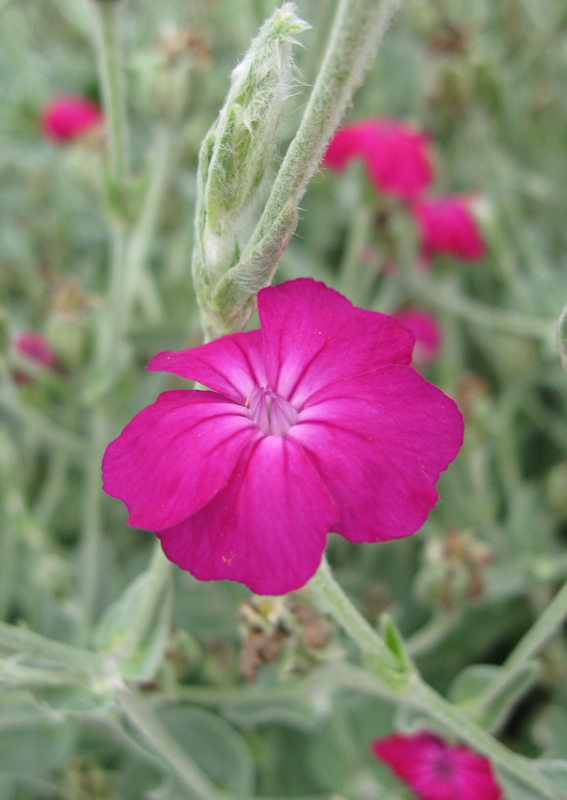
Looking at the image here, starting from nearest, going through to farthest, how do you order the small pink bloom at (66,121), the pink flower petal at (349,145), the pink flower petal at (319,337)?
1. the pink flower petal at (319,337)
2. the pink flower petal at (349,145)
3. the small pink bloom at (66,121)

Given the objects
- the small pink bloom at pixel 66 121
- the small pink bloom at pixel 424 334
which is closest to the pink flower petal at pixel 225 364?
the small pink bloom at pixel 424 334

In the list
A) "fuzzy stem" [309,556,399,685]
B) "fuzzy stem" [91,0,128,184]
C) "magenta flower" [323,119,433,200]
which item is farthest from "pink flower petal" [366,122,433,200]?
"fuzzy stem" [309,556,399,685]

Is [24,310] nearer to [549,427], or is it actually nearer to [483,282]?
[483,282]

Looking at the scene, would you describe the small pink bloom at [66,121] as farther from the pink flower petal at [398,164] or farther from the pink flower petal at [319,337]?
the pink flower petal at [319,337]

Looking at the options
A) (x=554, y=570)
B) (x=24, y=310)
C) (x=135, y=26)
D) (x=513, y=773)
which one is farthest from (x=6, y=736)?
(x=135, y=26)

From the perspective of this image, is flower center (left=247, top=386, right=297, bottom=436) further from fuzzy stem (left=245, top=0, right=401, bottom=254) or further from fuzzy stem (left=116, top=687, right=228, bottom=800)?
fuzzy stem (left=116, top=687, right=228, bottom=800)

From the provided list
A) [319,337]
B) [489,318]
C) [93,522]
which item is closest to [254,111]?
[319,337]
